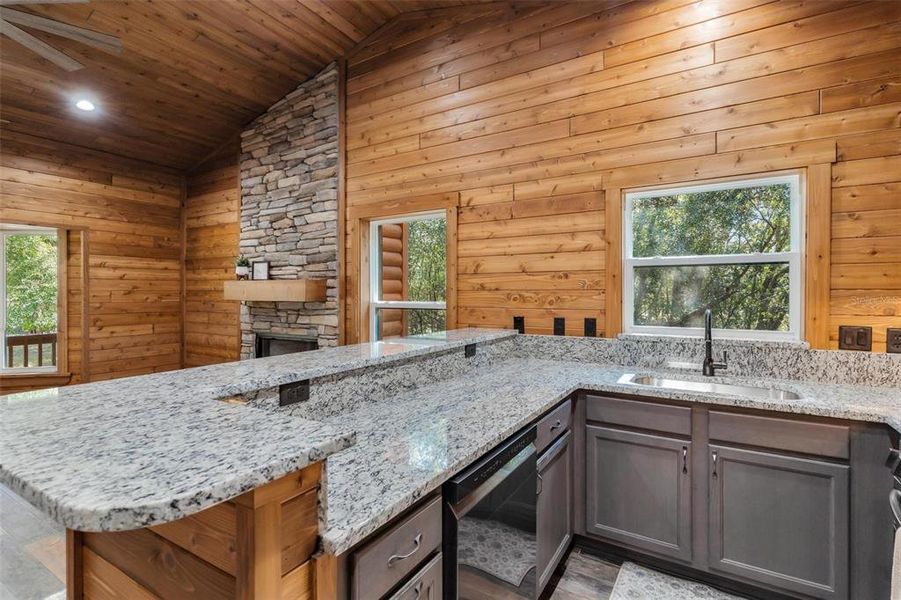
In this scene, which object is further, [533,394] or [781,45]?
[781,45]

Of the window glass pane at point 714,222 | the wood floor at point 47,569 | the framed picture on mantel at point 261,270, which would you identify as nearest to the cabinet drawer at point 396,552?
the wood floor at point 47,569

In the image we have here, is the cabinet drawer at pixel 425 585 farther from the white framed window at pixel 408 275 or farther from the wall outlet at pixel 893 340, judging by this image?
the white framed window at pixel 408 275

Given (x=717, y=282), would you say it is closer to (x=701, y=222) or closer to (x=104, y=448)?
(x=701, y=222)

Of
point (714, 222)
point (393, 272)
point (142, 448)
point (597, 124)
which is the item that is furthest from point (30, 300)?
point (714, 222)

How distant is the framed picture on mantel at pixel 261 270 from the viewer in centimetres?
468

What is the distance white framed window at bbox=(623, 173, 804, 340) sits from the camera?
256 centimetres

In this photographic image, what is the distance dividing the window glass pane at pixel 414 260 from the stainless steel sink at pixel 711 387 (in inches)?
69.5

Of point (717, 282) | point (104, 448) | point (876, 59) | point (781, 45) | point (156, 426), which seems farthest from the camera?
point (717, 282)

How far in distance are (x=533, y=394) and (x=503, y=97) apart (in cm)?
236

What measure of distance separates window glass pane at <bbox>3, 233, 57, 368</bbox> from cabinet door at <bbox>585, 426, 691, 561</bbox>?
588cm

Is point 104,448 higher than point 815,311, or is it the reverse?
point 815,311

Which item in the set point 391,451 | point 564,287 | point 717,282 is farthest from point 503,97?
point 391,451

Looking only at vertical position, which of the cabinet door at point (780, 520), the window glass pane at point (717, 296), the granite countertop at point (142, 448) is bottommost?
the cabinet door at point (780, 520)

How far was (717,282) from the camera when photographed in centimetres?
275
